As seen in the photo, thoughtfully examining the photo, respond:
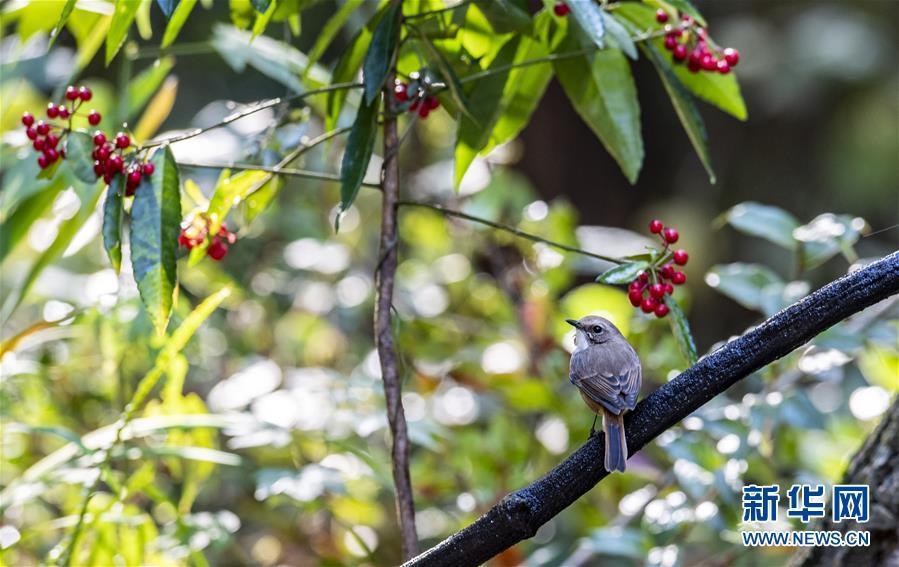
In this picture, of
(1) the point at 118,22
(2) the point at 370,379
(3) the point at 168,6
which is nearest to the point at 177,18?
(1) the point at 118,22

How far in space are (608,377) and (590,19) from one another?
508mm

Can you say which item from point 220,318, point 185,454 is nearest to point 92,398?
point 220,318

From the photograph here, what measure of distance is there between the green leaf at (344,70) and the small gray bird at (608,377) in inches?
20.7

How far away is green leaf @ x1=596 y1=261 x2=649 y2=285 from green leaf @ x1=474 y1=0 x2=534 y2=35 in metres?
0.41

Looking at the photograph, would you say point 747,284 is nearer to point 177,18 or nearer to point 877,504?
point 877,504

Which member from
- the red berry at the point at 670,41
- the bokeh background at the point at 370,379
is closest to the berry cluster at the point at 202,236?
the bokeh background at the point at 370,379

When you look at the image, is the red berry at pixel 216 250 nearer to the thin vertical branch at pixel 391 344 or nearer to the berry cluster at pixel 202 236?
the berry cluster at pixel 202 236

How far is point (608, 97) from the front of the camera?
164cm

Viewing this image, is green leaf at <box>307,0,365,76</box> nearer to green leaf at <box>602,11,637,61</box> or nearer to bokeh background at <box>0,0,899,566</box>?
bokeh background at <box>0,0,899,566</box>

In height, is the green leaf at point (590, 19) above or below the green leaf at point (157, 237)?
above

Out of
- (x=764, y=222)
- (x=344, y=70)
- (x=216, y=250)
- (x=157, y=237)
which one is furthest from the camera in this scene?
(x=764, y=222)

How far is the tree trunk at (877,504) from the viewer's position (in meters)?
1.64

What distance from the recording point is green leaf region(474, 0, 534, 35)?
1514mm

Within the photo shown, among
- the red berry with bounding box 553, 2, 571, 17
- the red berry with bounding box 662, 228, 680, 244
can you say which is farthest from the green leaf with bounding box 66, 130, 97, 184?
the red berry with bounding box 662, 228, 680, 244
